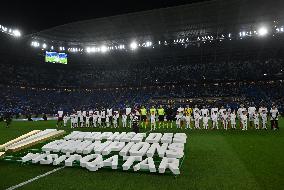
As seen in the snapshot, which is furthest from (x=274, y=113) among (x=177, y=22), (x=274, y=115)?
(x=177, y=22)

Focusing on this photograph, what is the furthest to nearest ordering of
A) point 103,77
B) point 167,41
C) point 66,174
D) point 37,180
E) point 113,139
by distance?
1. point 103,77
2. point 167,41
3. point 113,139
4. point 66,174
5. point 37,180

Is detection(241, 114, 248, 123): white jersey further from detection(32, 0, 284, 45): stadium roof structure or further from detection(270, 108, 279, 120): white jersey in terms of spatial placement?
detection(32, 0, 284, 45): stadium roof structure

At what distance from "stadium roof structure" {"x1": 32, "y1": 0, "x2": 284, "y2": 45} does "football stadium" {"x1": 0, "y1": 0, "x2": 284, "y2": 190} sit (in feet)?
0.61

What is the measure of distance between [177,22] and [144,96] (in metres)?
20.6

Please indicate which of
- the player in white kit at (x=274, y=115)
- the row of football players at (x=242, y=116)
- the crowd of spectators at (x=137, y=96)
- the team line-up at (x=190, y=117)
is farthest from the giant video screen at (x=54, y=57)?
the player in white kit at (x=274, y=115)

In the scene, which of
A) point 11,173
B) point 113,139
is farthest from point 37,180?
point 113,139

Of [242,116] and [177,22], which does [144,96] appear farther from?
[242,116]

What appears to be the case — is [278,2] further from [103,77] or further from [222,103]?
[103,77]

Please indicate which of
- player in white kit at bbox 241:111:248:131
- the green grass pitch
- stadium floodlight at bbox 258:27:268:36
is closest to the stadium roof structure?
stadium floodlight at bbox 258:27:268:36

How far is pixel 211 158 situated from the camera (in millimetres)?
9461

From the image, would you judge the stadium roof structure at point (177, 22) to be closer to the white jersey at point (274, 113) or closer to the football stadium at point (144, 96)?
the football stadium at point (144, 96)

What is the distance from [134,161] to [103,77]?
162ft

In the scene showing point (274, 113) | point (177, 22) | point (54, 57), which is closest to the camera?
point (274, 113)

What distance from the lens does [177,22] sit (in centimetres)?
3422
